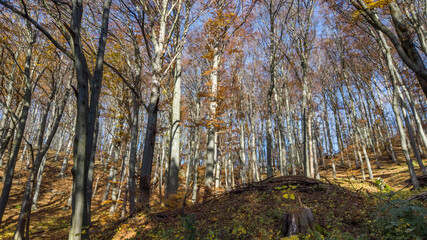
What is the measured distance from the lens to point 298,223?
3436mm

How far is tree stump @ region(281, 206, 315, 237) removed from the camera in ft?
11.0

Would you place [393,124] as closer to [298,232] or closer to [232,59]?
[232,59]

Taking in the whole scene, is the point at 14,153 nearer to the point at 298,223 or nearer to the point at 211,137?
the point at 211,137

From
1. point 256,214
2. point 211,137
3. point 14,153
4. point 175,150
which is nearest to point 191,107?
point 211,137

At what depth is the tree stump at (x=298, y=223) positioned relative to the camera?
3357mm

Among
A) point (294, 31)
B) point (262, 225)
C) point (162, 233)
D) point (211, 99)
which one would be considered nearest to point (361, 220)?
point (262, 225)

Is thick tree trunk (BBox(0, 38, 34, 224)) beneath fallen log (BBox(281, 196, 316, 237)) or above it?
above

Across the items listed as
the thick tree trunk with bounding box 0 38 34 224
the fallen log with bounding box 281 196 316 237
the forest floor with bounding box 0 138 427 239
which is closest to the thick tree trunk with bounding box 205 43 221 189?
the forest floor with bounding box 0 138 427 239

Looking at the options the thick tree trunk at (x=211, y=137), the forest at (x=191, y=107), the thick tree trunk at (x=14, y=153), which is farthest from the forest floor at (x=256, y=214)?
the thick tree trunk at (x=14, y=153)

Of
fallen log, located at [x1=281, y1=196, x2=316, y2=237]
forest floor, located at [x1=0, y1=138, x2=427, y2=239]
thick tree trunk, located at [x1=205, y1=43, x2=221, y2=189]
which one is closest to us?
fallen log, located at [x1=281, y1=196, x2=316, y2=237]

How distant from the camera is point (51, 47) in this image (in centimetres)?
773

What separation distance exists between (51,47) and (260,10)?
1039 centimetres

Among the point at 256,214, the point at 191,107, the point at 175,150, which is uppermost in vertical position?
the point at 191,107

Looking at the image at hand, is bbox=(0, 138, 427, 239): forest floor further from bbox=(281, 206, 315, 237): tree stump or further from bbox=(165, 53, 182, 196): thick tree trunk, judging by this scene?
bbox=(165, 53, 182, 196): thick tree trunk
